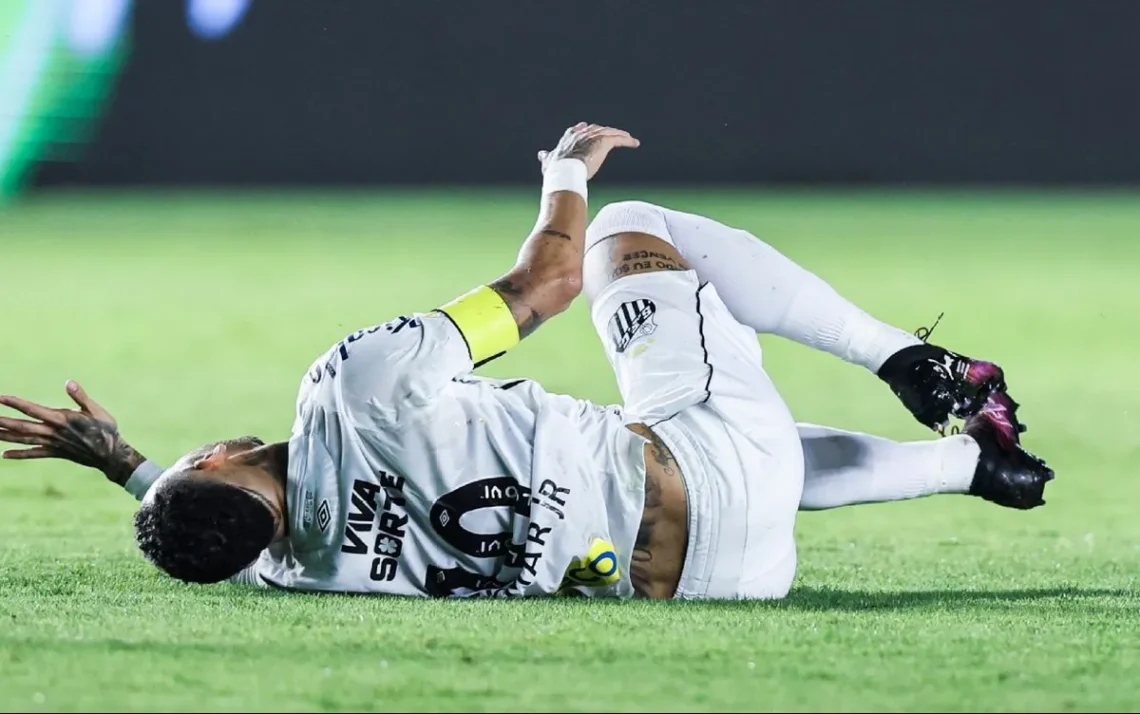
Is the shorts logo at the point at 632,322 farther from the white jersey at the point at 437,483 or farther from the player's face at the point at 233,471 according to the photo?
the player's face at the point at 233,471

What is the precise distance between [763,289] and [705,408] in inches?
19.9

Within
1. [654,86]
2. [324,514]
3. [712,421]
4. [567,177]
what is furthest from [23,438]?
[654,86]

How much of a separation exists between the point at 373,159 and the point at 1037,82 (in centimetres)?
575

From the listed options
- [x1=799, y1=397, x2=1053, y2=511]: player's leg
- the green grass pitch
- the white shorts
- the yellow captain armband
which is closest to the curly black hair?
the green grass pitch

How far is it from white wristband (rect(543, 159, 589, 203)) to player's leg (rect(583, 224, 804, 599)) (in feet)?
0.57

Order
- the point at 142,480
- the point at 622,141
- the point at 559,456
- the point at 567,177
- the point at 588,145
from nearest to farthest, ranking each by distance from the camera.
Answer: the point at 559,456 < the point at 142,480 < the point at 567,177 < the point at 588,145 < the point at 622,141

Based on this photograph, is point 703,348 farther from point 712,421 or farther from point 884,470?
point 884,470

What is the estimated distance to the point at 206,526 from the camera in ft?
10.6

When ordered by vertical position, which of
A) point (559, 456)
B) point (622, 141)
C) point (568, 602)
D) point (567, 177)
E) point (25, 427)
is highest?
point (622, 141)

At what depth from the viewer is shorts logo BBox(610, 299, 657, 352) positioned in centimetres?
385

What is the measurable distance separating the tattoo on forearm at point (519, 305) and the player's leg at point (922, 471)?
79 centimetres

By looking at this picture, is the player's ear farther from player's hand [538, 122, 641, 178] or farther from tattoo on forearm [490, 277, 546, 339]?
player's hand [538, 122, 641, 178]

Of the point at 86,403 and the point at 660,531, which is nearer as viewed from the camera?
the point at 660,531

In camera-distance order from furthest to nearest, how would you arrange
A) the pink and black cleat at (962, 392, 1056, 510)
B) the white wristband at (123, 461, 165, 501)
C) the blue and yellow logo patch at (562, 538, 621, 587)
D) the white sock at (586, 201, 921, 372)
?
the white sock at (586, 201, 921, 372) → the pink and black cleat at (962, 392, 1056, 510) → the white wristband at (123, 461, 165, 501) → the blue and yellow logo patch at (562, 538, 621, 587)
